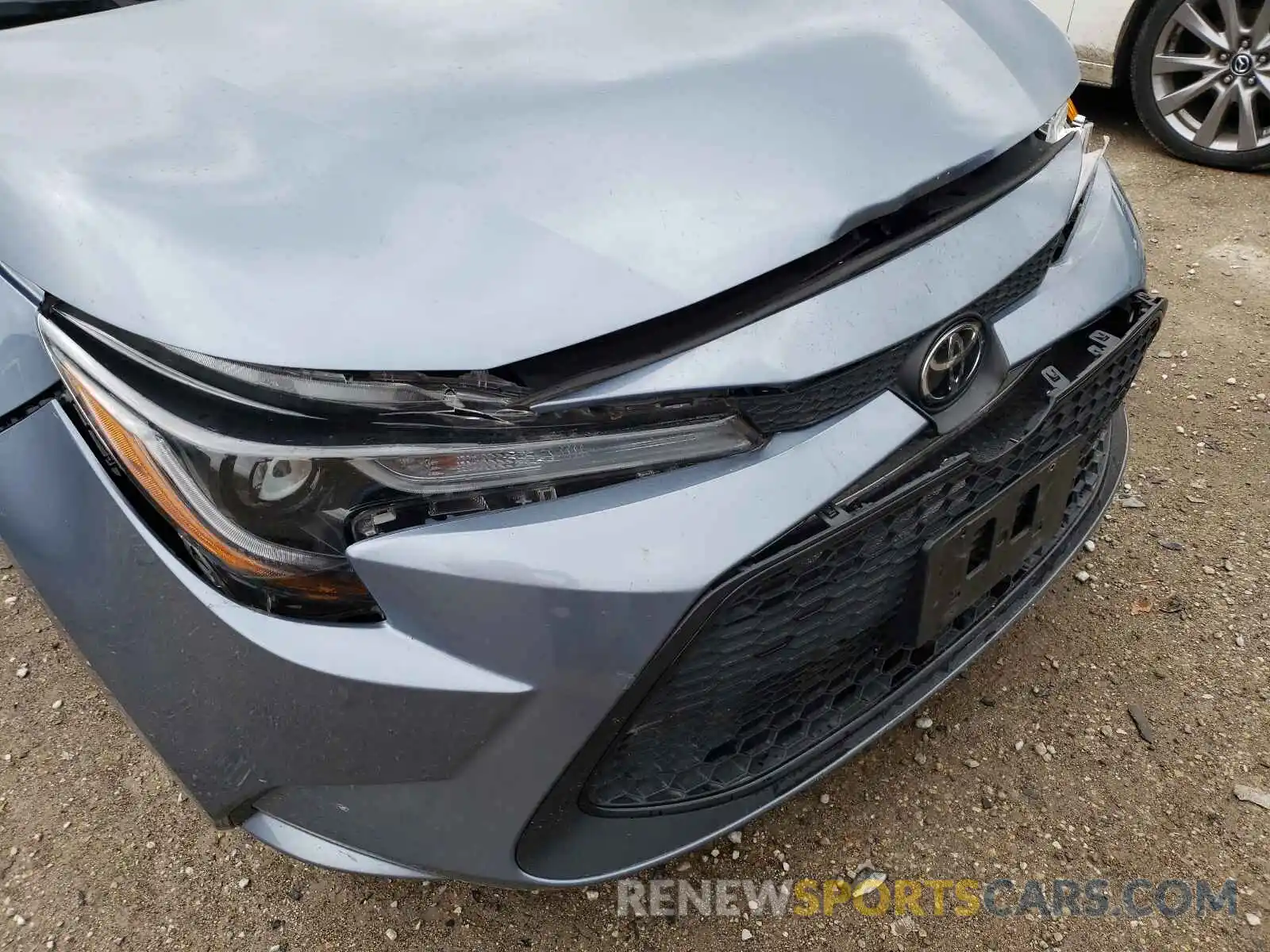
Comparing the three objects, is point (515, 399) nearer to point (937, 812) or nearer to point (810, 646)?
point (810, 646)

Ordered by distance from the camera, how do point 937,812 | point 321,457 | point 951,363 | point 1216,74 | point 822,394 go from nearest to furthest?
point 321,457 → point 822,394 → point 951,363 → point 937,812 → point 1216,74

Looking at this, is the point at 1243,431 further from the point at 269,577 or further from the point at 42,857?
the point at 42,857

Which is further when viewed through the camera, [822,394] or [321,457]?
[822,394]

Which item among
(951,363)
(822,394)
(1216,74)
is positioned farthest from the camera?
(1216,74)

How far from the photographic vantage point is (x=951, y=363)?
4.38 feet

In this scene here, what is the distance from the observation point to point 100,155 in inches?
Answer: 50.7

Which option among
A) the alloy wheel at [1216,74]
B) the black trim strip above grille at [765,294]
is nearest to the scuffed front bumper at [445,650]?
the black trim strip above grille at [765,294]

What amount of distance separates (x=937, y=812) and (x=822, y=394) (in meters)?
0.98

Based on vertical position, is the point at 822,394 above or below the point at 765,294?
below

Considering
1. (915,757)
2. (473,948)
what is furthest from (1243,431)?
(473,948)

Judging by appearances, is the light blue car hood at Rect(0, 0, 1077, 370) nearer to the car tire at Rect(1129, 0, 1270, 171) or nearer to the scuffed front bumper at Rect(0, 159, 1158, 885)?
the scuffed front bumper at Rect(0, 159, 1158, 885)

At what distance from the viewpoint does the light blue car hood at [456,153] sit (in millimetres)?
1132

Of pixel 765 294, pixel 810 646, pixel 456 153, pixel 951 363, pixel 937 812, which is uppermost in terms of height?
pixel 456 153

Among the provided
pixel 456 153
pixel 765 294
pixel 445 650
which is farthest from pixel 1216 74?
pixel 445 650
